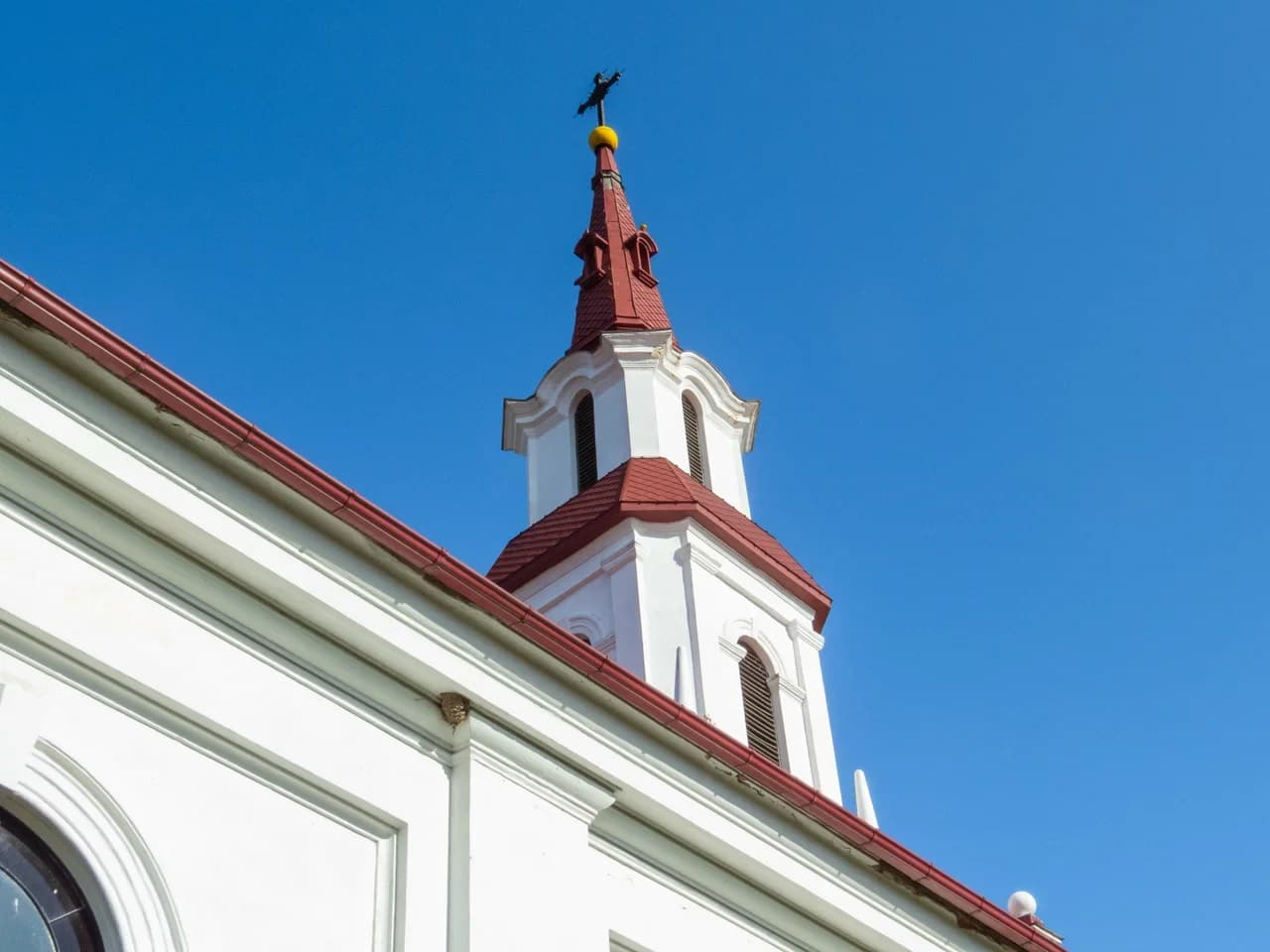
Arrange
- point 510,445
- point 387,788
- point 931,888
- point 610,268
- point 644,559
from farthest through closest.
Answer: point 610,268, point 510,445, point 644,559, point 931,888, point 387,788

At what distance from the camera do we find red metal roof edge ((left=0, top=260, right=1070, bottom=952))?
21.2 ft

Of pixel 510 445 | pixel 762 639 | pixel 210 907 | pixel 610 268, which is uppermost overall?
pixel 610 268

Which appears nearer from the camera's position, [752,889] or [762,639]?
[752,889]

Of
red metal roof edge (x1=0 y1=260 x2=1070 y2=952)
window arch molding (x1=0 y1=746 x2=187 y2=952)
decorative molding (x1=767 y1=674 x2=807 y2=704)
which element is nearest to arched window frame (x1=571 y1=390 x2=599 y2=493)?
decorative molding (x1=767 y1=674 x2=807 y2=704)

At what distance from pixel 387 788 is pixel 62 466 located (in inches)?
76.4

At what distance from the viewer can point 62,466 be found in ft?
21.3

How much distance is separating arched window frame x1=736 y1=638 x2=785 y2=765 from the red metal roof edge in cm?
794

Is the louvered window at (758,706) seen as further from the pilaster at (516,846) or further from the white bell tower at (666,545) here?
the pilaster at (516,846)

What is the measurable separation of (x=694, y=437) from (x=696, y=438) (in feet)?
0.11

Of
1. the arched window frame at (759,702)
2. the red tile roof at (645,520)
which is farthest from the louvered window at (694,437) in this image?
the arched window frame at (759,702)

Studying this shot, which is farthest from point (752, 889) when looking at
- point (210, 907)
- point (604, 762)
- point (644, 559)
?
point (644, 559)

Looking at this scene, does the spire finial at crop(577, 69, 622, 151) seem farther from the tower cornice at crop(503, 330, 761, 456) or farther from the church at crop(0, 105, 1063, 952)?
the church at crop(0, 105, 1063, 952)

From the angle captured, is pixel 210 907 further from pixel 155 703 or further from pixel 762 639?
pixel 762 639

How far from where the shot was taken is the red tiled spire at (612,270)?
23.2 m
